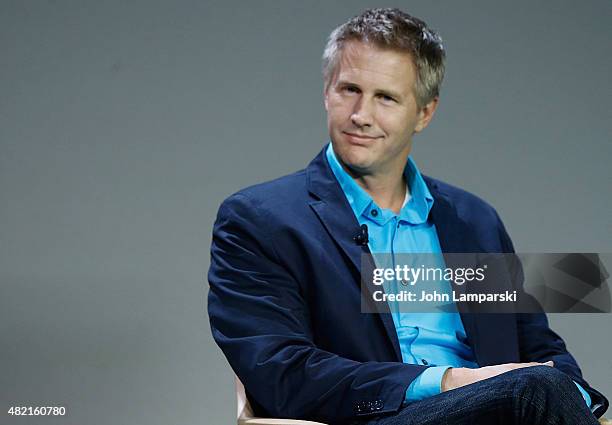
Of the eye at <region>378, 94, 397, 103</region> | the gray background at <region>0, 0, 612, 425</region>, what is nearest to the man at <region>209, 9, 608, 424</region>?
the eye at <region>378, 94, 397, 103</region>

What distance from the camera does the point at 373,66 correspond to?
8.34 feet

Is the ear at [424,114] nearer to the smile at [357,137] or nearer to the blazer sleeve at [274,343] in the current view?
the smile at [357,137]

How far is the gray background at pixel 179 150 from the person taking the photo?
344cm

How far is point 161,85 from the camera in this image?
11.4 ft

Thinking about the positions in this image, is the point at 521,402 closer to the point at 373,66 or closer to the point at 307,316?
the point at 307,316

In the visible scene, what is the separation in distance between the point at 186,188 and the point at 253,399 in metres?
1.24

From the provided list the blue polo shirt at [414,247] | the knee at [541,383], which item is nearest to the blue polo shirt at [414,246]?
the blue polo shirt at [414,247]

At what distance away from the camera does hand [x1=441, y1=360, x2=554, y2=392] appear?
2.22m

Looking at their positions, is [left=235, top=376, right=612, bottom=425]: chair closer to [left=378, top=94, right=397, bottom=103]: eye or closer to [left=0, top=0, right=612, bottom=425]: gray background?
[left=378, top=94, right=397, bottom=103]: eye

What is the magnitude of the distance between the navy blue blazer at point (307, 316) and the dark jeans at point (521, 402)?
17 centimetres

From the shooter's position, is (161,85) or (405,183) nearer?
(405,183)

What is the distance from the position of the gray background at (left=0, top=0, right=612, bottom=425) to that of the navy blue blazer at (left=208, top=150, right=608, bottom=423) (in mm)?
933

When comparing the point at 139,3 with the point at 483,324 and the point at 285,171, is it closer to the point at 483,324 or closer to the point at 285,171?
the point at 285,171

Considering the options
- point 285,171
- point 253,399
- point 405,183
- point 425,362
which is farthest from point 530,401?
point 285,171
